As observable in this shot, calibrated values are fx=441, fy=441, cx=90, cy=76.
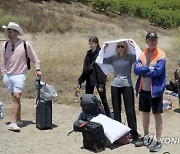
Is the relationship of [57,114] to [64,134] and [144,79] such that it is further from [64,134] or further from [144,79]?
[144,79]

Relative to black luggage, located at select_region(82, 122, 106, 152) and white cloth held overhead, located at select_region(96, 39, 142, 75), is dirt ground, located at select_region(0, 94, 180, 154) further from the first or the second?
white cloth held overhead, located at select_region(96, 39, 142, 75)

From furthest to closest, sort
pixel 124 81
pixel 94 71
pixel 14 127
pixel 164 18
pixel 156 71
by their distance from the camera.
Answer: pixel 164 18 < pixel 94 71 < pixel 14 127 < pixel 124 81 < pixel 156 71

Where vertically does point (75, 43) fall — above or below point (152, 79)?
below

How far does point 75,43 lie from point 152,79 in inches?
532

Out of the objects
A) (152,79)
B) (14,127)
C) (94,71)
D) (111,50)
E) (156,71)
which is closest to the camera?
(156,71)

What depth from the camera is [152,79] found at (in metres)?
5.94

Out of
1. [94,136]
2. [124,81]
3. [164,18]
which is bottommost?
[94,136]

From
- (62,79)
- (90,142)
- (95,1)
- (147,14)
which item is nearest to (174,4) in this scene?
(147,14)

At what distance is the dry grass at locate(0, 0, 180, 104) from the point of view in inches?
447

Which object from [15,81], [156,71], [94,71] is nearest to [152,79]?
[156,71]

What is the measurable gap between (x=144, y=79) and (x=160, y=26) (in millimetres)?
23047

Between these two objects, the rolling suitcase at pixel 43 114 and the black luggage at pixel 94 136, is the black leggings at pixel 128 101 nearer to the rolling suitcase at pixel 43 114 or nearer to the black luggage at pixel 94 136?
the black luggage at pixel 94 136

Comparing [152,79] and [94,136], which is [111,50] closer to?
[152,79]

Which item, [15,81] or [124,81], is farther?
[15,81]
